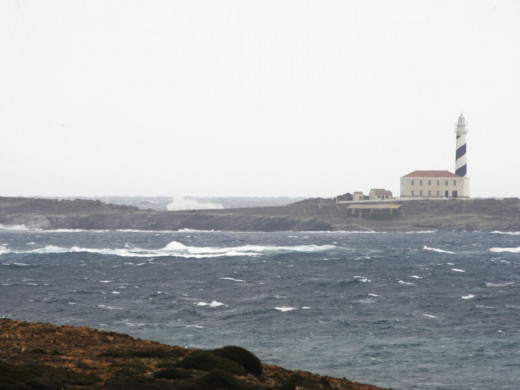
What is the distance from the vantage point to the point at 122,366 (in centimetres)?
1889

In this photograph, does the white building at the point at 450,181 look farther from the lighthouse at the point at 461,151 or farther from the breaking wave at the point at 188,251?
the breaking wave at the point at 188,251

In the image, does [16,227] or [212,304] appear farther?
[16,227]

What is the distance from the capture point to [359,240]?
12288 cm

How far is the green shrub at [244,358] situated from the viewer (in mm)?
19578

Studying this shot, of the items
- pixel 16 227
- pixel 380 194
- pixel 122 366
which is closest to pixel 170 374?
pixel 122 366

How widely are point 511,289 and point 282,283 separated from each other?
18.8 m

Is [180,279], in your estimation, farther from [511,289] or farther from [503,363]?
[503,363]

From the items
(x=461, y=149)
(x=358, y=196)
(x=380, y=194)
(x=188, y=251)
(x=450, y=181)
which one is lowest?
(x=188, y=251)

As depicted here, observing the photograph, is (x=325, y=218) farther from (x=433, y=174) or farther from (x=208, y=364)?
(x=208, y=364)

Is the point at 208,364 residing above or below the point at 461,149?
below

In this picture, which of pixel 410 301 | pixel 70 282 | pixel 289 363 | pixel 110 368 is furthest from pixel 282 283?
pixel 110 368

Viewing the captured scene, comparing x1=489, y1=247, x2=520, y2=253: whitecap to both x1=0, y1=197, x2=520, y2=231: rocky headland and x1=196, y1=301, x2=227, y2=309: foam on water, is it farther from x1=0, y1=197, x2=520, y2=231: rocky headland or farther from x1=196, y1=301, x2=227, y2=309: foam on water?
x1=196, y1=301, x2=227, y2=309: foam on water

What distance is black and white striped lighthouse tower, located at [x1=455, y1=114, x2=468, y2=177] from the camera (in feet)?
547

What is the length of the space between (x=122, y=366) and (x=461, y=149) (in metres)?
158
